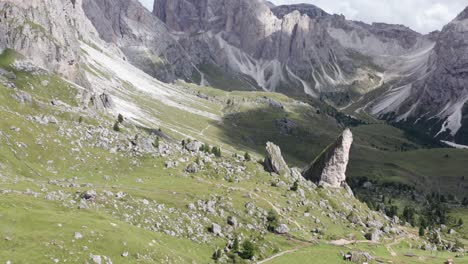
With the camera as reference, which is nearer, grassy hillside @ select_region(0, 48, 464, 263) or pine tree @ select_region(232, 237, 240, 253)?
grassy hillside @ select_region(0, 48, 464, 263)

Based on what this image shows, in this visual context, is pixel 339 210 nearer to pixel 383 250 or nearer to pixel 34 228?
pixel 383 250

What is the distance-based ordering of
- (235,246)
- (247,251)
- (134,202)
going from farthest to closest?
(134,202) → (235,246) → (247,251)

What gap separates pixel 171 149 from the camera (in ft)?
500

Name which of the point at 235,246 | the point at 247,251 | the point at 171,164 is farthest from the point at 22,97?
the point at 247,251

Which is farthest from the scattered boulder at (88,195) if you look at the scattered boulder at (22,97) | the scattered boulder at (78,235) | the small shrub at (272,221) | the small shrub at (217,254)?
the scattered boulder at (22,97)

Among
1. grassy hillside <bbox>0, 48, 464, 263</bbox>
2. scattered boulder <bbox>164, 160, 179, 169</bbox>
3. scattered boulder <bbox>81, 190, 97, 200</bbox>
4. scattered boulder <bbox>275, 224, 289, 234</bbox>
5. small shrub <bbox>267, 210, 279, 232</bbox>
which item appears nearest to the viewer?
grassy hillside <bbox>0, 48, 464, 263</bbox>

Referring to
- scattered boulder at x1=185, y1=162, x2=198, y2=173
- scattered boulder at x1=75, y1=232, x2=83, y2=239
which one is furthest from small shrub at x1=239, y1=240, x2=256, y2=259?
scattered boulder at x1=185, y1=162, x2=198, y2=173

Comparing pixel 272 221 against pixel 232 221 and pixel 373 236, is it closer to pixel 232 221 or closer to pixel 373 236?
pixel 232 221

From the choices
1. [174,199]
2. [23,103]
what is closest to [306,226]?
[174,199]

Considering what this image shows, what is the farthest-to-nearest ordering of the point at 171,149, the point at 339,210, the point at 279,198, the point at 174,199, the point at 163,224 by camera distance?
the point at 171,149 → the point at 339,210 → the point at 279,198 → the point at 174,199 → the point at 163,224

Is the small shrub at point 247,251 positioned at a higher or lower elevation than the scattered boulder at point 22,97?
lower

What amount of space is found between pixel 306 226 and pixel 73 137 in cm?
6328

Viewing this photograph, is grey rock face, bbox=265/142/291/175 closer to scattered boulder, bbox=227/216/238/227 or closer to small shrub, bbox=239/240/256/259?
scattered boulder, bbox=227/216/238/227

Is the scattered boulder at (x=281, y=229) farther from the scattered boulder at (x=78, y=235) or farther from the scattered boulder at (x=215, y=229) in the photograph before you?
the scattered boulder at (x=78, y=235)
